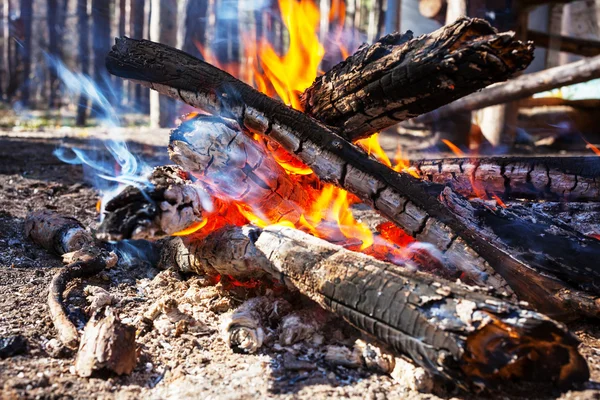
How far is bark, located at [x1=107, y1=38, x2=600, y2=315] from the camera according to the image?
100.0 inches

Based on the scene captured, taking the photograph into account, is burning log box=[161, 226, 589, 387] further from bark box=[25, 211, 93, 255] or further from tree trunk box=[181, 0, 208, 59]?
tree trunk box=[181, 0, 208, 59]

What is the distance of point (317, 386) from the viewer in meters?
2.12

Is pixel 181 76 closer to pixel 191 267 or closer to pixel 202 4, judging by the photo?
pixel 191 267

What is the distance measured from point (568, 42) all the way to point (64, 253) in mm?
9184

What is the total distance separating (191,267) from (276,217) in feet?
1.95

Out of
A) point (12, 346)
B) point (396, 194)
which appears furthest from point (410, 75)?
point (12, 346)

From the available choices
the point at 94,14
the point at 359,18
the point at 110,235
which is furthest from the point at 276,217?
the point at 359,18

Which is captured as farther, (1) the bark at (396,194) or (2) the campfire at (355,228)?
(1) the bark at (396,194)

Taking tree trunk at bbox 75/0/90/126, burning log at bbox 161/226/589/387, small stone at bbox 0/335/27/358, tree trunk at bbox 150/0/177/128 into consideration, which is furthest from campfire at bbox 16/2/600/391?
tree trunk at bbox 75/0/90/126

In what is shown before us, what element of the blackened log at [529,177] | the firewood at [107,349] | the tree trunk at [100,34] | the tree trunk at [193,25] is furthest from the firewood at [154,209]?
the tree trunk at [100,34]

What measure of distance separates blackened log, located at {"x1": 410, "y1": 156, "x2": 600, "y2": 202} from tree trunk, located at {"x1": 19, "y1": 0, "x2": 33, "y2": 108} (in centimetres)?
1453

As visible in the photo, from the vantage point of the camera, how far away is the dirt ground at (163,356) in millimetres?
2094

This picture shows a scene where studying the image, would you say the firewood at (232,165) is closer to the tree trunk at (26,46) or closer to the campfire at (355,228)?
the campfire at (355,228)

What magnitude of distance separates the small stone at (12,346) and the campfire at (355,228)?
18 centimetres
